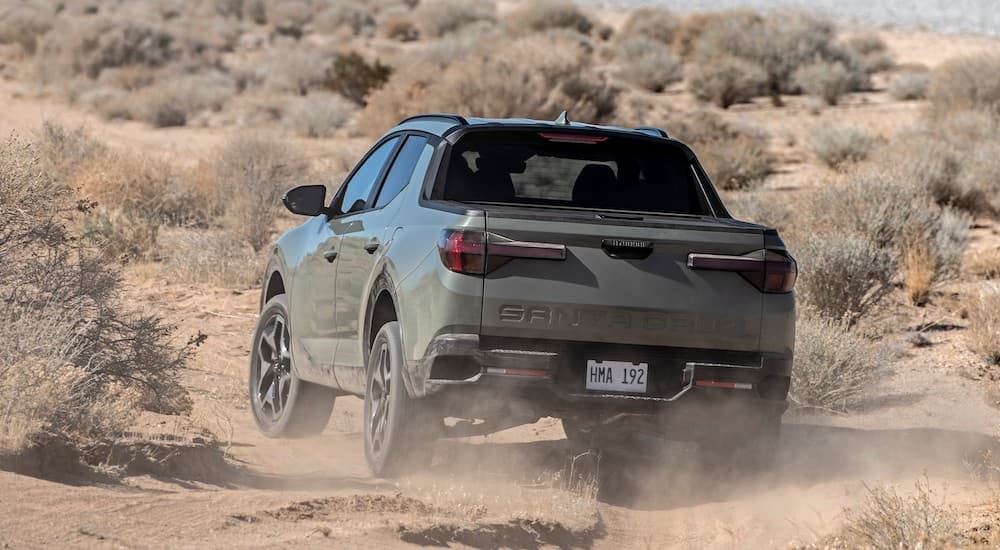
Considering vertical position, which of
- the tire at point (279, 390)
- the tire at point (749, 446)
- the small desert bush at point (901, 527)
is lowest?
the tire at point (279, 390)

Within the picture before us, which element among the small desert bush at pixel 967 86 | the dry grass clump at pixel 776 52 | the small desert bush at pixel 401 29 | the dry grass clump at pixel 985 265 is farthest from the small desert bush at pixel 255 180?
the small desert bush at pixel 401 29

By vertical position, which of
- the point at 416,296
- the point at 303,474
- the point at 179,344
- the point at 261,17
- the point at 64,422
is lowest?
the point at 261,17

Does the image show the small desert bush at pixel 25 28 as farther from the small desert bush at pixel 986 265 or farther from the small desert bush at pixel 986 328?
the small desert bush at pixel 986 328

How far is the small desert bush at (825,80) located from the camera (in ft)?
113

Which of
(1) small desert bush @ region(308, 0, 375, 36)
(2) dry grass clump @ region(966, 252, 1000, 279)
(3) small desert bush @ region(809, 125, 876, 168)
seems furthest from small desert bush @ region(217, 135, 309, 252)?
(1) small desert bush @ region(308, 0, 375, 36)

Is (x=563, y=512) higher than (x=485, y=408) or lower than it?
lower


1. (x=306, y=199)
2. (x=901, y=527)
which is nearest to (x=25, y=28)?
(x=306, y=199)

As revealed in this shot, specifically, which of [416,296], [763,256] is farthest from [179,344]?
[763,256]

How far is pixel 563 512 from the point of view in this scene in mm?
6883

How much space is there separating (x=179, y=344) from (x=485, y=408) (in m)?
5.44

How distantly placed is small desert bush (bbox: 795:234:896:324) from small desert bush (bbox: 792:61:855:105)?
21.8 metres

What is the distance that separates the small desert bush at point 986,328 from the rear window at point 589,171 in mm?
5085

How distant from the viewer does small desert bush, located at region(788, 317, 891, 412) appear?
Result: 10.4m

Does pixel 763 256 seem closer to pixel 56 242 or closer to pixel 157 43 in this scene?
pixel 56 242
